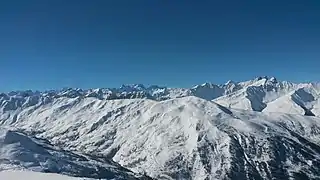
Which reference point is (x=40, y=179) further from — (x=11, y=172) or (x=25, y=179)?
(x=11, y=172)

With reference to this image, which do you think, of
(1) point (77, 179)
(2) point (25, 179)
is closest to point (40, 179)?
(2) point (25, 179)

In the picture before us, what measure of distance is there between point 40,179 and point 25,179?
191cm

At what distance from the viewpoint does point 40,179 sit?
5191cm

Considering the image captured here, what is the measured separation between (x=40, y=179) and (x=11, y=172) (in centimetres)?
621

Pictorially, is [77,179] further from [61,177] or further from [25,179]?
[25,179]

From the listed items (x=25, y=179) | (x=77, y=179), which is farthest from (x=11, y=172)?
(x=77, y=179)

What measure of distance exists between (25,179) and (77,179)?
7033 mm

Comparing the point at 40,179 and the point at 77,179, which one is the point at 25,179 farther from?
the point at 77,179

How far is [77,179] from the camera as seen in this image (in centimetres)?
5025

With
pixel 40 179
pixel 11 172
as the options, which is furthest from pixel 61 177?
pixel 11 172

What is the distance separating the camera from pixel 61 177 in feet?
173

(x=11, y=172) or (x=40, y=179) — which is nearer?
(x=40, y=179)

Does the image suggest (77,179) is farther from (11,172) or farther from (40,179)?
(11,172)

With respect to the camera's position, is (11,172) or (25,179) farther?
(11,172)
